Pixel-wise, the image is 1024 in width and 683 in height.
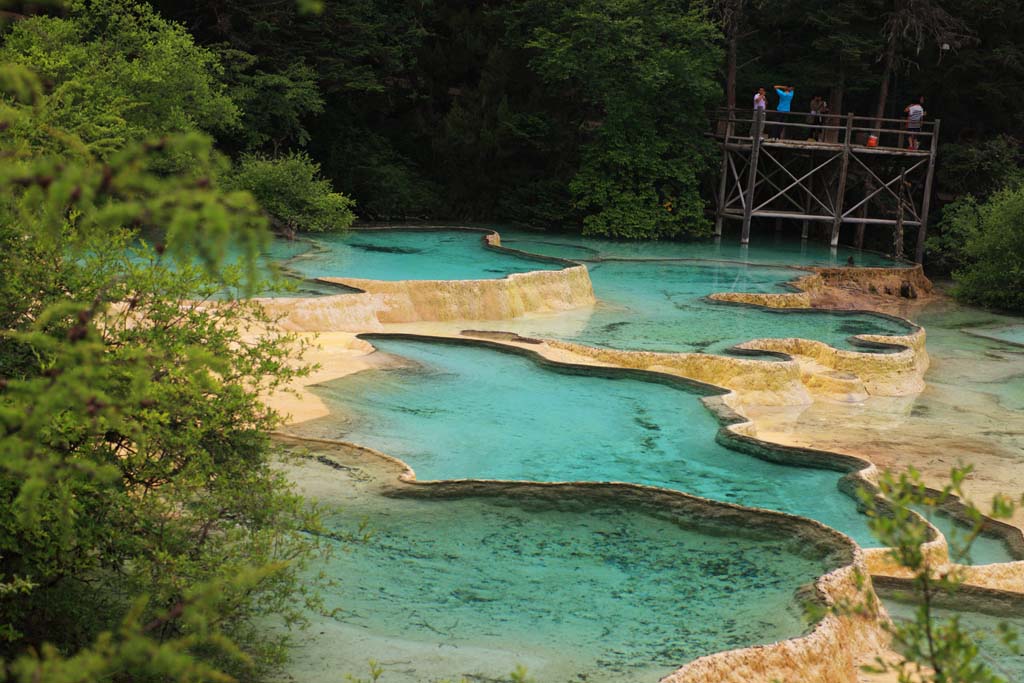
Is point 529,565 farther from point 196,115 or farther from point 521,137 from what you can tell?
point 521,137

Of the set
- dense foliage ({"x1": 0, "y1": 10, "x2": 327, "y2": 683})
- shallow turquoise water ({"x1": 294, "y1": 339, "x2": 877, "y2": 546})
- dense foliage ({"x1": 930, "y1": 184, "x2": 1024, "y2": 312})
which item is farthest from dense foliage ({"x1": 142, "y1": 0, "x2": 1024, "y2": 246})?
dense foliage ({"x1": 0, "y1": 10, "x2": 327, "y2": 683})

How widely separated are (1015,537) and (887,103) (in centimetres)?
2192

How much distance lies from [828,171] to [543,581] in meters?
23.5

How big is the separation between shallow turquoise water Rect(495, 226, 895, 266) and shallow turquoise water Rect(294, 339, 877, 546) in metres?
10.2

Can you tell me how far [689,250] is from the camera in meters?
26.5

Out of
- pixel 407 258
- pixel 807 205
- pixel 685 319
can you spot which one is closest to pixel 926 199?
pixel 807 205

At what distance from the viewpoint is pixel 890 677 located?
26.2 feet

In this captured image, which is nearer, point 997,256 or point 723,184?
point 997,256

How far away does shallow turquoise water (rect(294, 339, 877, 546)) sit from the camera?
36.7 ft

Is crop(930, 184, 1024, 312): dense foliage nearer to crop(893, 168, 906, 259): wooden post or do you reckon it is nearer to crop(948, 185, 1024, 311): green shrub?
crop(948, 185, 1024, 311): green shrub

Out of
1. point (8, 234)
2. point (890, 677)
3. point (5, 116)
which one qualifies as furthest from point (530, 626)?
point (5, 116)

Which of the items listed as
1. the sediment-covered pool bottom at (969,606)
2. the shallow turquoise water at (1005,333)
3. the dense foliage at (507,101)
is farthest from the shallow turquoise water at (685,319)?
the sediment-covered pool bottom at (969,606)

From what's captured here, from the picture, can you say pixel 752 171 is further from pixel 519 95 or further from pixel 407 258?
pixel 407 258

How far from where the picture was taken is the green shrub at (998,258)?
24266 millimetres
